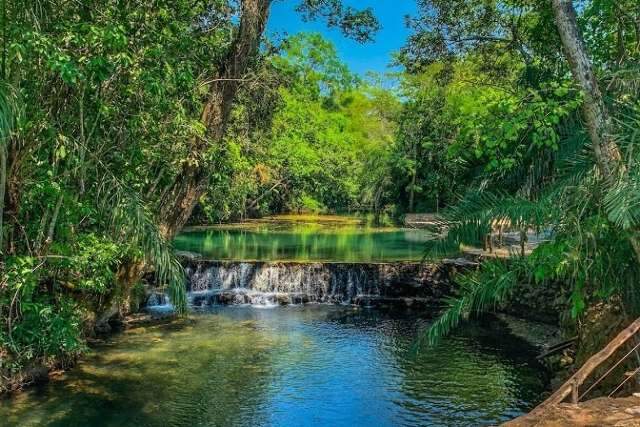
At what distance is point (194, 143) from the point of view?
9.74 m

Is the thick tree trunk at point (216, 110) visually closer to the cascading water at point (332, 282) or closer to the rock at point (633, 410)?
the cascading water at point (332, 282)

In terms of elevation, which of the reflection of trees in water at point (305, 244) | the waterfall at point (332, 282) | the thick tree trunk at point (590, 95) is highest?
the thick tree trunk at point (590, 95)

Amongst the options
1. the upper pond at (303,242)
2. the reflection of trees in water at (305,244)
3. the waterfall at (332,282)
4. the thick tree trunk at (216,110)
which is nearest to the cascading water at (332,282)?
the waterfall at (332,282)

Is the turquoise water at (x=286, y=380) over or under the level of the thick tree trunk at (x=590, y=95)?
under

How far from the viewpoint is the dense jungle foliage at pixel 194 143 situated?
562cm

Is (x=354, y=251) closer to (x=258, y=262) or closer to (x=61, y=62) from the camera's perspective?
(x=258, y=262)

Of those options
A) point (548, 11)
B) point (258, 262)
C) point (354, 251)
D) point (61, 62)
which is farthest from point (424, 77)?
point (61, 62)

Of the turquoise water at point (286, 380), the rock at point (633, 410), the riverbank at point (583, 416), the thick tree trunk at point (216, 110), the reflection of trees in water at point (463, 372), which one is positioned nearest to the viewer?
the riverbank at point (583, 416)

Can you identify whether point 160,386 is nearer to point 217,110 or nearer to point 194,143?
point 194,143

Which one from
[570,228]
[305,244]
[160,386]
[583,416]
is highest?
[570,228]

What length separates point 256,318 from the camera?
1444cm

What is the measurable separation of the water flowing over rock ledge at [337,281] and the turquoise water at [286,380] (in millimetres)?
3265

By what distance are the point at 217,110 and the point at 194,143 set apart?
98cm

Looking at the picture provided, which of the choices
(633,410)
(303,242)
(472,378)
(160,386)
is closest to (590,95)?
(633,410)
